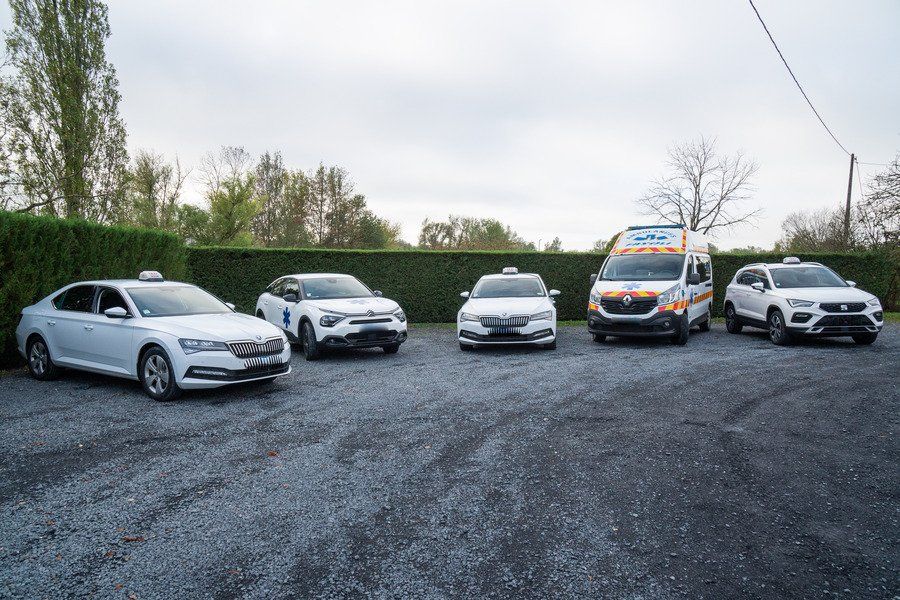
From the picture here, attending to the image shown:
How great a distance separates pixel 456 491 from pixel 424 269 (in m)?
14.5

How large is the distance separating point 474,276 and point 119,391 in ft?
40.7

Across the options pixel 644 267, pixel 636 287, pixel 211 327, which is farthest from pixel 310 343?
pixel 644 267

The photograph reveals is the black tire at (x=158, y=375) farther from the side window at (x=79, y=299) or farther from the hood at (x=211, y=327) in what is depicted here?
the side window at (x=79, y=299)

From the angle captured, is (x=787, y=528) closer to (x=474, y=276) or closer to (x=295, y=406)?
(x=295, y=406)

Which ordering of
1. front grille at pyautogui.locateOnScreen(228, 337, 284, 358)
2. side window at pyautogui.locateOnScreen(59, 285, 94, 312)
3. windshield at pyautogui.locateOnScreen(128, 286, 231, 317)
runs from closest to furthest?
front grille at pyautogui.locateOnScreen(228, 337, 284, 358) → windshield at pyautogui.locateOnScreen(128, 286, 231, 317) → side window at pyautogui.locateOnScreen(59, 285, 94, 312)

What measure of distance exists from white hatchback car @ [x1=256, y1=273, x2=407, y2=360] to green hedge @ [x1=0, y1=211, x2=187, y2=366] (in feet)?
11.3

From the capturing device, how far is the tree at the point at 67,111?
19312 millimetres

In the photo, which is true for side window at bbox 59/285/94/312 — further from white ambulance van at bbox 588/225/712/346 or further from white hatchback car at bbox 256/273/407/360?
white ambulance van at bbox 588/225/712/346

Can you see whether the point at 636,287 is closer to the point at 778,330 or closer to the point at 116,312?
the point at 778,330

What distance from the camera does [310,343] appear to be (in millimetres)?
10719

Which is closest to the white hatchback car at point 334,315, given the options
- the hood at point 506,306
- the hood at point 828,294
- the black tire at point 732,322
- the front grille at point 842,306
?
the hood at point 506,306

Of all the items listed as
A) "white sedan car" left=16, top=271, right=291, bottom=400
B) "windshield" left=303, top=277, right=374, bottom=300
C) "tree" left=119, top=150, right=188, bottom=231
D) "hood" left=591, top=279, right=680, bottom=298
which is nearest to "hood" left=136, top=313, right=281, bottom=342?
"white sedan car" left=16, top=271, right=291, bottom=400

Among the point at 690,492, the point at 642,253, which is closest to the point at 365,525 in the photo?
the point at 690,492

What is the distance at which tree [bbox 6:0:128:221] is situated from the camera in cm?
1931
